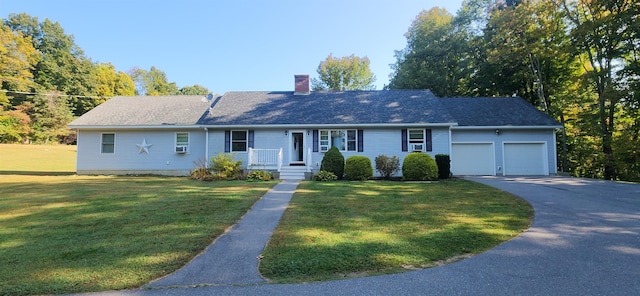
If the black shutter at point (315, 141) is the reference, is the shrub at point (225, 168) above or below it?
below

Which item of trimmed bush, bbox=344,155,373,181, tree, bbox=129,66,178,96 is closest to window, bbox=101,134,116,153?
trimmed bush, bbox=344,155,373,181

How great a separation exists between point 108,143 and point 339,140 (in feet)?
40.9

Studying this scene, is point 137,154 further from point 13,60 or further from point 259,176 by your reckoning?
point 13,60

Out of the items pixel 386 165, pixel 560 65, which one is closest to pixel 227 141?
pixel 386 165

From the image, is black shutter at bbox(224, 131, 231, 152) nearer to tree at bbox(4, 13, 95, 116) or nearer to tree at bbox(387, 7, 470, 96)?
tree at bbox(387, 7, 470, 96)

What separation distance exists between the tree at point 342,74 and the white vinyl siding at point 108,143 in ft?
82.9

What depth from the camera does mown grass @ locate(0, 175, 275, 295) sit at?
3389mm

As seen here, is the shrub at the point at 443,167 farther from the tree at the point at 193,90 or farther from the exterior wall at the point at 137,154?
the tree at the point at 193,90

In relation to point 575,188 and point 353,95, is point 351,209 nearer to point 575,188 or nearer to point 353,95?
point 575,188

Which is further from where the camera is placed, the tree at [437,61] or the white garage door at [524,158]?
the tree at [437,61]

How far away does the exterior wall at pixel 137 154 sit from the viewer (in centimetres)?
1585

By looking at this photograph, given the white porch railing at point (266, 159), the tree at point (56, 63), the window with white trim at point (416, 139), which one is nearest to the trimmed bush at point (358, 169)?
the white porch railing at point (266, 159)

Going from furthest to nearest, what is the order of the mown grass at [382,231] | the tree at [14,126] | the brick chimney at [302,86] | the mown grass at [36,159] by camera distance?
the tree at [14,126], the mown grass at [36,159], the brick chimney at [302,86], the mown grass at [382,231]

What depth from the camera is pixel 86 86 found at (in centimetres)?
4066
